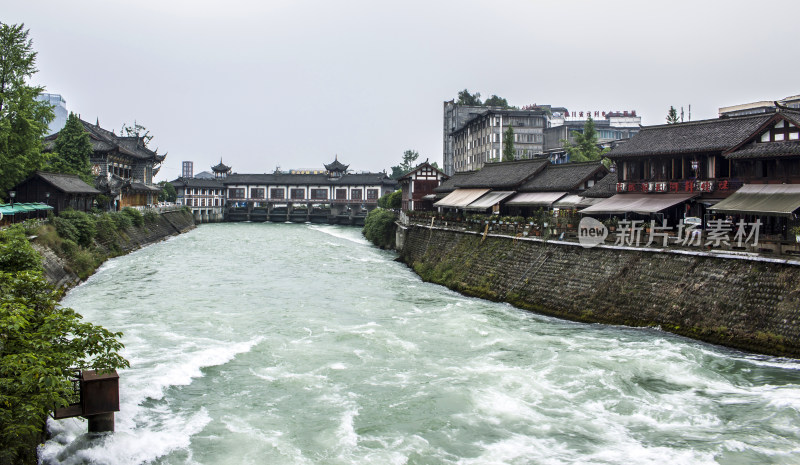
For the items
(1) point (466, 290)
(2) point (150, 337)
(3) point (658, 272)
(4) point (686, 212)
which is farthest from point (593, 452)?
(4) point (686, 212)

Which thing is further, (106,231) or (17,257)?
(106,231)

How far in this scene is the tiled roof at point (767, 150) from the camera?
22.6m

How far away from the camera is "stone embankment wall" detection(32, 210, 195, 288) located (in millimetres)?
27969

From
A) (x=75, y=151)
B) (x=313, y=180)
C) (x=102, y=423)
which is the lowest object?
(x=102, y=423)

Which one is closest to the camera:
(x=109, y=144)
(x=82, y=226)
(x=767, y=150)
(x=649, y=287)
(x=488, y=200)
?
(x=649, y=287)

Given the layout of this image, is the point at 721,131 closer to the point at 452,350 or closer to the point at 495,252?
the point at 495,252

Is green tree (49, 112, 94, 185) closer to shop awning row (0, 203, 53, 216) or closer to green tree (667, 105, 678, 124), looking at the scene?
shop awning row (0, 203, 53, 216)

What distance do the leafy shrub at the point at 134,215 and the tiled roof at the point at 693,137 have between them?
4054 centimetres

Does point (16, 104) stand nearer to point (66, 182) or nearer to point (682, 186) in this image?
point (66, 182)

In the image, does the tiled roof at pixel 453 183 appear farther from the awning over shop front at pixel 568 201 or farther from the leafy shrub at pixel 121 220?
the leafy shrub at pixel 121 220

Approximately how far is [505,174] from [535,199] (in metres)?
6.51

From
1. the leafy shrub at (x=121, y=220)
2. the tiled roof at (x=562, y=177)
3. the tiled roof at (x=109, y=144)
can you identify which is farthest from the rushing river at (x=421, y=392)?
the tiled roof at (x=109, y=144)

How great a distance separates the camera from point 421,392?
586 inches

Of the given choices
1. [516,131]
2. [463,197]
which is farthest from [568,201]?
[516,131]
